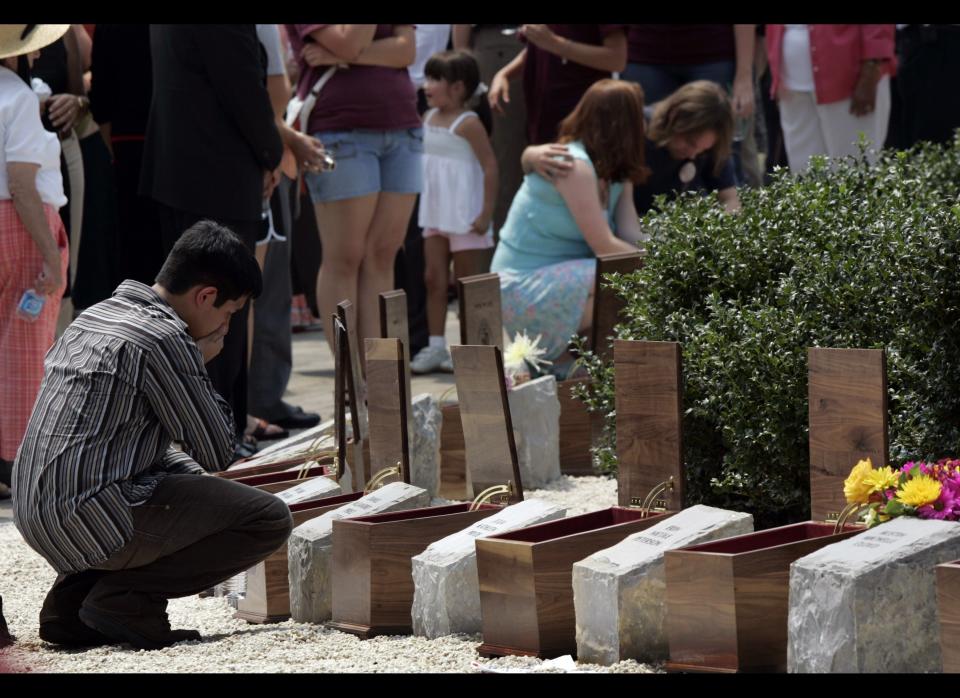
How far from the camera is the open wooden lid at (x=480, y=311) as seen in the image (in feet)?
16.7

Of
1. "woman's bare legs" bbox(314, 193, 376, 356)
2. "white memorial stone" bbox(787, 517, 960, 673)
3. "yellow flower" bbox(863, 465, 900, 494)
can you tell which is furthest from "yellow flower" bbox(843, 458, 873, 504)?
"woman's bare legs" bbox(314, 193, 376, 356)

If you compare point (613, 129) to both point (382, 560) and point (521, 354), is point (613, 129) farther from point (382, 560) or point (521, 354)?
point (382, 560)

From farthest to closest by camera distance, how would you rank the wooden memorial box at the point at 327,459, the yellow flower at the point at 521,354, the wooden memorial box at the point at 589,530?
the yellow flower at the point at 521,354
the wooden memorial box at the point at 327,459
the wooden memorial box at the point at 589,530

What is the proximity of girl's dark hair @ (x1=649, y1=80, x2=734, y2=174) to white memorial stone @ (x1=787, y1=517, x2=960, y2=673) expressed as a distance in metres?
3.55

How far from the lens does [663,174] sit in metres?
6.61

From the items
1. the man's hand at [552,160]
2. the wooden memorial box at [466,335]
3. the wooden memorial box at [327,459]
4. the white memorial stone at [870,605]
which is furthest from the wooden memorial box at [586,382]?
the white memorial stone at [870,605]

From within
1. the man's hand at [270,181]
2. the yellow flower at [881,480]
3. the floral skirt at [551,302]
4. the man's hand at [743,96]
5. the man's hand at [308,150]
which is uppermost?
the man's hand at [743,96]

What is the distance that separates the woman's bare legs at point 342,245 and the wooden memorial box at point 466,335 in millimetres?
1020

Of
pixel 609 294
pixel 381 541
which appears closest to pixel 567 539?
pixel 381 541

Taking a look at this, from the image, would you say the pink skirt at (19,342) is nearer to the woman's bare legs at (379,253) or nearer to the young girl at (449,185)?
the woman's bare legs at (379,253)

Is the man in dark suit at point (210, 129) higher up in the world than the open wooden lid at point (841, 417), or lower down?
higher up

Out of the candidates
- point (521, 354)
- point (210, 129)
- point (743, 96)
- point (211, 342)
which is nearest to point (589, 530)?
point (211, 342)

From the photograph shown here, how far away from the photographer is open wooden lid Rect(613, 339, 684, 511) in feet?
12.3

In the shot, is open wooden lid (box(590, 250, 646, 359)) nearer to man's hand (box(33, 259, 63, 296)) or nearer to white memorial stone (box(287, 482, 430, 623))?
white memorial stone (box(287, 482, 430, 623))
